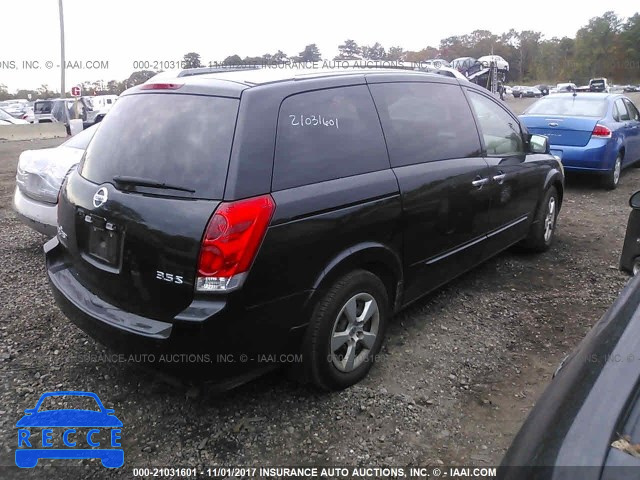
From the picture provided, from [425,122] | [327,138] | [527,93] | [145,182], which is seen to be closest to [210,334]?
[145,182]

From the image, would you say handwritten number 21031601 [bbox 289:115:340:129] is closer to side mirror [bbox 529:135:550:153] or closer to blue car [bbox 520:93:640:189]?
side mirror [bbox 529:135:550:153]

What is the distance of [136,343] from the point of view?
255cm

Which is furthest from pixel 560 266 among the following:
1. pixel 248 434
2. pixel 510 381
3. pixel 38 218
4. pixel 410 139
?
pixel 38 218

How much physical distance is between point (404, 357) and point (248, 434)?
3.96 ft

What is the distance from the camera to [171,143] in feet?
8.84

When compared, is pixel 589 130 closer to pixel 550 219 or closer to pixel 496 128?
pixel 550 219

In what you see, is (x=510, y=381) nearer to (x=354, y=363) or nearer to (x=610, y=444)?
(x=354, y=363)

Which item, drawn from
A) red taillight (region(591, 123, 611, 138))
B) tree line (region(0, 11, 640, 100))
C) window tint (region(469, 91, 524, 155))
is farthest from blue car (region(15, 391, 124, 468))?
tree line (region(0, 11, 640, 100))

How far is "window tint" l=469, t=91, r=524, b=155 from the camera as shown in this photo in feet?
14.1

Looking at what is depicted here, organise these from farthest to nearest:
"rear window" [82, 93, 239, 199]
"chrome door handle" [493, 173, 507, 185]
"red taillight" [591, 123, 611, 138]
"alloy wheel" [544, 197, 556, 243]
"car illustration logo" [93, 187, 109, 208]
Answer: "red taillight" [591, 123, 611, 138] → "alloy wheel" [544, 197, 556, 243] → "chrome door handle" [493, 173, 507, 185] → "car illustration logo" [93, 187, 109, 208] → "rear window" [82, 93, 239, 199]

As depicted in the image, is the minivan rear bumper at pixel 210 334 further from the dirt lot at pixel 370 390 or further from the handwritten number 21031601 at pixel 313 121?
the handwritten number 21031601 at pixel 313 121

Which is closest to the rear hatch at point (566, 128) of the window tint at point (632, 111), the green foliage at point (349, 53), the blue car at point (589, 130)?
the blue car at point (589, 130)

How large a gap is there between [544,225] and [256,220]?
3792mm

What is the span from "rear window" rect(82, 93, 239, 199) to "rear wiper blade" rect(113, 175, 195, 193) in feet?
0.05
